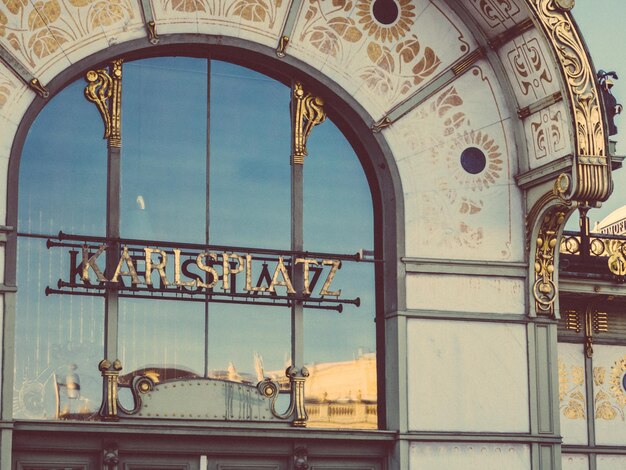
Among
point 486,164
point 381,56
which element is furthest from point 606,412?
point 381,56

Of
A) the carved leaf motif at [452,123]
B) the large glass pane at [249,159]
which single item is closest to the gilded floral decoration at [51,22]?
the large glass pane at [249,159]

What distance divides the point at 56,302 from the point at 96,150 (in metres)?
1.99

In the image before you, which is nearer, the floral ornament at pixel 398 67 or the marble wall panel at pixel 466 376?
the marble wall panel at pixel 466 376

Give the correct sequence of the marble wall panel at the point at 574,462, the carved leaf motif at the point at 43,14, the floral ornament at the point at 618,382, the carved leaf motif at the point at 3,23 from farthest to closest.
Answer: the floral ornament at the point at 618,382
the marble wall panel at the point at 574,462
the carved leaf motif at the point at 43,14
the carved leaf motif at the point at 3,23

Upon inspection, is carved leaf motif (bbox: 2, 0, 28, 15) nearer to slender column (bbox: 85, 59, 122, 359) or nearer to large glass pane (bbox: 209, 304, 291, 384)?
slender column (bbox: 85, 59, 122, 359)

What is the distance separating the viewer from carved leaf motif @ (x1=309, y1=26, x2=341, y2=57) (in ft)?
68.1

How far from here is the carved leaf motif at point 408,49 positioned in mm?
21094

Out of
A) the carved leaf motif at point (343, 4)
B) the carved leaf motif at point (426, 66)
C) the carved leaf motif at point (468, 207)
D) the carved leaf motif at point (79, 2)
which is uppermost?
the carved leaf motif at point (343, 4)

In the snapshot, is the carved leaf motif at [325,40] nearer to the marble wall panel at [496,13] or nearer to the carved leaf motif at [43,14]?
the marble wall panel at [496,13]

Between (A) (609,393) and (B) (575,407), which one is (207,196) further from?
(A) (609,393)

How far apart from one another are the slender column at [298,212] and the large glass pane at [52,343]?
2498 mm

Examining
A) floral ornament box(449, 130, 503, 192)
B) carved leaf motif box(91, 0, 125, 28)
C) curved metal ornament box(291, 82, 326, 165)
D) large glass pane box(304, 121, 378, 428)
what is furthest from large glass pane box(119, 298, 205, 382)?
floral ornament box(449, 130, 503, 192)

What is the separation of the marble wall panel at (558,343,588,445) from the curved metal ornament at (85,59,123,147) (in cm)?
704

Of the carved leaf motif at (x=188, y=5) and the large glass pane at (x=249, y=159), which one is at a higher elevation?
the carved leaf motif at (x=188, y=5)
